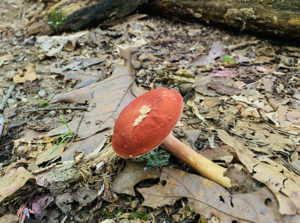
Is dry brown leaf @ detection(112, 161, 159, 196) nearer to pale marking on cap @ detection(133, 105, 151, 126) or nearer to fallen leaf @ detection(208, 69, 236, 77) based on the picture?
pale marking on cap @ detection(133, 105, 151, 126)

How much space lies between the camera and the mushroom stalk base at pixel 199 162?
1841 mm

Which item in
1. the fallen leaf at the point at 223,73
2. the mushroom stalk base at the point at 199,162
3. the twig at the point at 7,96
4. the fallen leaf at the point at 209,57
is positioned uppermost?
the mushroom stalk base at the point at 199,162

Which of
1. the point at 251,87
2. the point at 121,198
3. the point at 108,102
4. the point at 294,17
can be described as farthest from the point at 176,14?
the point at 121,198

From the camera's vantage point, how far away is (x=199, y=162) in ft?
6.35

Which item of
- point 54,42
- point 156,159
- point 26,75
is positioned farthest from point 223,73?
point 54,42

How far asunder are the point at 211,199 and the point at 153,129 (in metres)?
0.67

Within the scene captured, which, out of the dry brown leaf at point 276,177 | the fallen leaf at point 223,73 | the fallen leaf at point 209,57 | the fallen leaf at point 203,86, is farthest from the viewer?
the fallen leaf at point 209,57

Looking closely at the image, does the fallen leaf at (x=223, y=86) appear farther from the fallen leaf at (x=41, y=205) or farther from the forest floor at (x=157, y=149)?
the fallen leaf at (x=41, y=205)

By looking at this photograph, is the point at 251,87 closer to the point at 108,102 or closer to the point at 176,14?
the point at 108,102

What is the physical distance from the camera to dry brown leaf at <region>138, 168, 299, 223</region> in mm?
1612

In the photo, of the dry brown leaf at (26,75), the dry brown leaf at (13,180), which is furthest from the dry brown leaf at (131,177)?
the dry brown leaf at (26,75)

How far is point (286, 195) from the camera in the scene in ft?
5.32

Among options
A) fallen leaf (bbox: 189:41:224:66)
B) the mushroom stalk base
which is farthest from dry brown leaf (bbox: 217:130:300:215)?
fallen leaf (bbox: 189:41:224:66)

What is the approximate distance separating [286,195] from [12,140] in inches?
102
